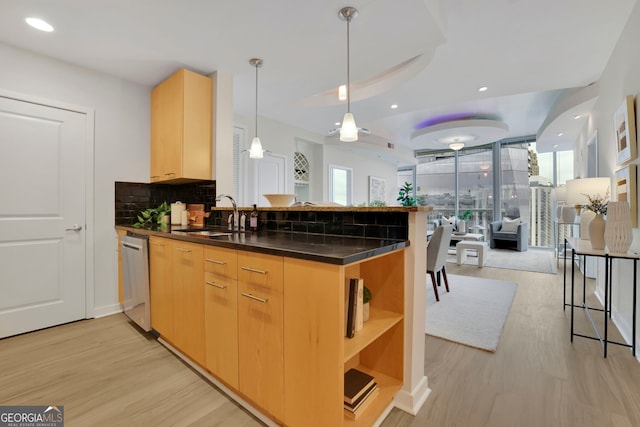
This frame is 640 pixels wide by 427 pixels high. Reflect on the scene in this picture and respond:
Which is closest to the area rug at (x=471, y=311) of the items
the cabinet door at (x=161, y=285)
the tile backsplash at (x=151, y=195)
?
the cabinet door at (x=161, y=285)

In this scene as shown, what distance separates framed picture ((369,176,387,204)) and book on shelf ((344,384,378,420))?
7115 mm

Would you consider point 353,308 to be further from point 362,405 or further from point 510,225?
point 510,225

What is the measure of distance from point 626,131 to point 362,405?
9.77 ft

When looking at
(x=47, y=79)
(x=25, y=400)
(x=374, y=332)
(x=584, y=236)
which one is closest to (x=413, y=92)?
(x=584, y=236)

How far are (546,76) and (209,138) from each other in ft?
12.8

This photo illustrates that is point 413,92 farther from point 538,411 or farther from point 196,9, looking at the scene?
point 538,411

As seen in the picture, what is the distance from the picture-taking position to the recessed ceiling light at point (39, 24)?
7.12 ft

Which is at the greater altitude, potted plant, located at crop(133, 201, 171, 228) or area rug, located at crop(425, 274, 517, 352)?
potted plant, located at crop(133, 201, 171, 228)

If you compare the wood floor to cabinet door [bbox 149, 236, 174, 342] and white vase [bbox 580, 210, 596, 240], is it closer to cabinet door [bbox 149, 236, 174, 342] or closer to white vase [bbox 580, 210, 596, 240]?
cabinet door [bbox 149, 236, 174, 342]

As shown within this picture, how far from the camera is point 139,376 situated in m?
1.93

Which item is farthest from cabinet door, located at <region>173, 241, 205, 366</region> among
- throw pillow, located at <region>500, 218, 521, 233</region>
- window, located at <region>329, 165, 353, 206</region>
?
throw pillow, located at <region>500, 218, 521, 233</region>

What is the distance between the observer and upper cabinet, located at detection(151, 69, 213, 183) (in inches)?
112

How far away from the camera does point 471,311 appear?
309 centimetres

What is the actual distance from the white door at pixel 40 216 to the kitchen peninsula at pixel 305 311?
1336mm
